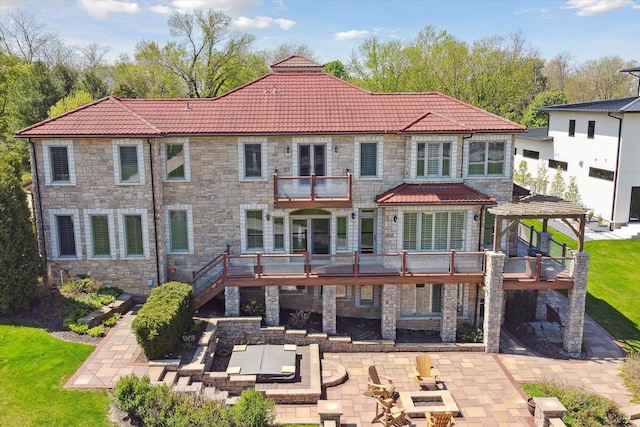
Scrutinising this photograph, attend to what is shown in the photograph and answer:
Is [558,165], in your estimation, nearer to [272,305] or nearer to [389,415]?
[272,305]

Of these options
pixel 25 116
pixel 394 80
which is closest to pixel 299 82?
pixel 25 116

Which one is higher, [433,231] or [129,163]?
[129,163]

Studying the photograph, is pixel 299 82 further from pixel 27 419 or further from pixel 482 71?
pixel 482 71

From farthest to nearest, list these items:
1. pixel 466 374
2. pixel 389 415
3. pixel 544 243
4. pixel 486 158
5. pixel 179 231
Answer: pixel 544 243
pixel 179 231
pixel 486 158
pixel 466 374
pixel 389 415

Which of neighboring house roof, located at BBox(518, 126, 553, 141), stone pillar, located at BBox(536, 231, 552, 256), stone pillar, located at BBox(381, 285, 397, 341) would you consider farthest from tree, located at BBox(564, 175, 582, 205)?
stone pillar, located at BBox(381, 285, 397, 341)

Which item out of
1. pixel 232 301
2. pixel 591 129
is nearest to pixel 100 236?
pixel 232 301

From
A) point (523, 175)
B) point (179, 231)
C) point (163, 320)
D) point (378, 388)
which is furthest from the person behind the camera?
point (523, 175)
